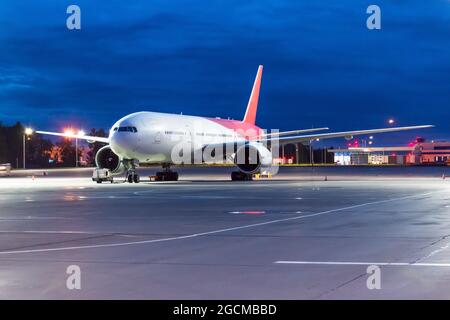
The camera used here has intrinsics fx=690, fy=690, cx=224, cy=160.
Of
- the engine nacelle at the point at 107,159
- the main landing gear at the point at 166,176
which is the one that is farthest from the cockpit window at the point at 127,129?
the main landing gear at the point at 166,176

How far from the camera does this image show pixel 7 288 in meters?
8.34

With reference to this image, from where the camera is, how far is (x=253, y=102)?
5903 centimetres

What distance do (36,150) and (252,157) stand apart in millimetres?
136782

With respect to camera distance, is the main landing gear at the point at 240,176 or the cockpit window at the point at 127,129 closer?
the cockpit window at the point at 127,129

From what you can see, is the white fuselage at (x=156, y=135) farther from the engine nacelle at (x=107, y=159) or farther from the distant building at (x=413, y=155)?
the distant building at (x=413, y=155)

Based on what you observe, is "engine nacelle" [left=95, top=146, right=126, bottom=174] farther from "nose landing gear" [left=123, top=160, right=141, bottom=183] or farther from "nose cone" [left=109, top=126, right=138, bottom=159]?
"nose cone" [left=109, top=126, right=138, bottom=159]

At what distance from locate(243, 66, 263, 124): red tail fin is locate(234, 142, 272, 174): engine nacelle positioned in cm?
1543

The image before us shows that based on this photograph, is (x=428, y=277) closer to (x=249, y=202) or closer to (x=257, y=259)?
(x=257, y=259)

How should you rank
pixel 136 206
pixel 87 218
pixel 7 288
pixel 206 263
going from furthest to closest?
1. pixel 136 206
2. pixel 87 218
3. pixel 206 263
4. pixel 7 288

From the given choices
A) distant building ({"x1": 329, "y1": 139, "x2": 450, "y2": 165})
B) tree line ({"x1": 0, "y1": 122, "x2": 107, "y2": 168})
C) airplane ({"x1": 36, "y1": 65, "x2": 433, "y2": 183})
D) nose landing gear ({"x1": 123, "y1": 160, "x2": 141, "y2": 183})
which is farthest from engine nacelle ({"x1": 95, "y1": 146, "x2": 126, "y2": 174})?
distant building ({"x1": 329, "y1": 139, "x2": 450, "y2": 165})

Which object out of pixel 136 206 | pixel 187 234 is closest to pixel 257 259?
pixel 187 234

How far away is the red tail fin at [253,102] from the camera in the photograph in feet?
192

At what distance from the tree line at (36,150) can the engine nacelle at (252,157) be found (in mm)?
86414
